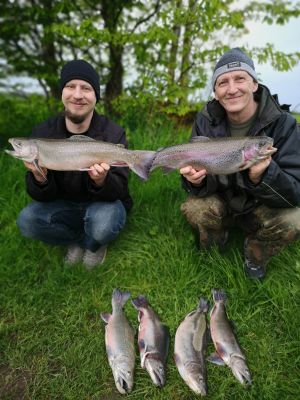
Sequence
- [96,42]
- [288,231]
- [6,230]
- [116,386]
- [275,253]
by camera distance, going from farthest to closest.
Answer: [96,42] < [6,230] < [275,253] < [288,231] < [116,386]

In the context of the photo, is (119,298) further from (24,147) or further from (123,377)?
(24,147)

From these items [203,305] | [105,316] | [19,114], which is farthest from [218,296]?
[19,114]

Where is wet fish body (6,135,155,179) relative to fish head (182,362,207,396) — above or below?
above

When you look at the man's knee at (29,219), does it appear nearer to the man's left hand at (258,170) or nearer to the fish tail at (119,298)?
the fish tail at (119,298)

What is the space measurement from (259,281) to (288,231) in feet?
1.58

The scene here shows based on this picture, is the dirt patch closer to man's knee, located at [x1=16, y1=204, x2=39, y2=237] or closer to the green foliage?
man's knee, located at [x1=16, y1=204, x2=39, y2=237]

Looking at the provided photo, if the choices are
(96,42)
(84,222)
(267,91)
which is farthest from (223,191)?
(96,42)

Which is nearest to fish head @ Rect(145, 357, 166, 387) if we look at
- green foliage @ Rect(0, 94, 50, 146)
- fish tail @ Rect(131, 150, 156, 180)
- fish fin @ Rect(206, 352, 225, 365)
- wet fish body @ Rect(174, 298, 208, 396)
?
wet fish body @ Rect(174, 298, 208, 396)

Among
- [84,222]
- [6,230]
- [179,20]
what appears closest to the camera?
[84,222]

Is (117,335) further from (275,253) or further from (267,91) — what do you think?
(267,91)

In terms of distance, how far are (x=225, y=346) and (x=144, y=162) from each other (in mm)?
1428

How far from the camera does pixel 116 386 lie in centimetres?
245

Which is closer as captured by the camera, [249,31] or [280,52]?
[280,52]

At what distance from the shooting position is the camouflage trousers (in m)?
2.93
